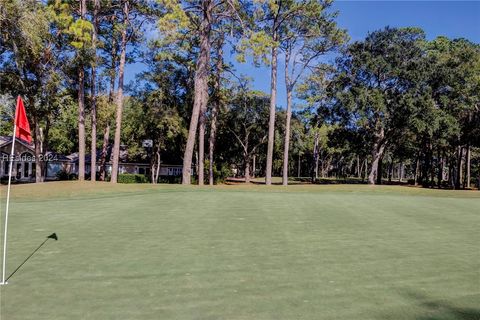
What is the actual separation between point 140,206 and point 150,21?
81.3 feet

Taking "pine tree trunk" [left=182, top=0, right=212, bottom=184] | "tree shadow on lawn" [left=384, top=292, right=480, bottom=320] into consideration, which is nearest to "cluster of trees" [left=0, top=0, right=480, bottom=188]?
"pine tree trunk" [left=182, top=0, right=212, bottom=184]

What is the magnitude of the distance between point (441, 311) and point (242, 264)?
307 cm

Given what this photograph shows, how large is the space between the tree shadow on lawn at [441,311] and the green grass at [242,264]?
0.01 meters

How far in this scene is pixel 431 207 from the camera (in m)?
15.3

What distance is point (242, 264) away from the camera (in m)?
7.20

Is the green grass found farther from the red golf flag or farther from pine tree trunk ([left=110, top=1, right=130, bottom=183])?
pine tree trunk ([left=110, top=1, right=130, bottom=183])

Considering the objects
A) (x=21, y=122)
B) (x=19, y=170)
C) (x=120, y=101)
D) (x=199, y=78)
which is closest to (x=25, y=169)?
(x=19, y=170)

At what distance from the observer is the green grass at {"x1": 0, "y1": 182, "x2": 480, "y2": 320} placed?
529cm

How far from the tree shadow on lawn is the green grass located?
0.6 inches

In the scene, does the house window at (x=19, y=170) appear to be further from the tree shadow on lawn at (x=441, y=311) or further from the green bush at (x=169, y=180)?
the tree shadow on lawn at (x=441, y=311)

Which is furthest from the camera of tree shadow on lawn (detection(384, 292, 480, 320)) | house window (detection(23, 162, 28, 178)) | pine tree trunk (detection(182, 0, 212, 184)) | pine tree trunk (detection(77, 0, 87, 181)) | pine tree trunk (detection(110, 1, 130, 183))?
house window (detection(23, 162, 28, 178))

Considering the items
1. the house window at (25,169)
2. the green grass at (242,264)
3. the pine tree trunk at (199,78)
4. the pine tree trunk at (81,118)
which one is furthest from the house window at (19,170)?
the green grass at (242,264)

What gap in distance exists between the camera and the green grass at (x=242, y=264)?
5.29m

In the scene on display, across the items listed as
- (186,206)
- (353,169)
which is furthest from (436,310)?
(353,169)
